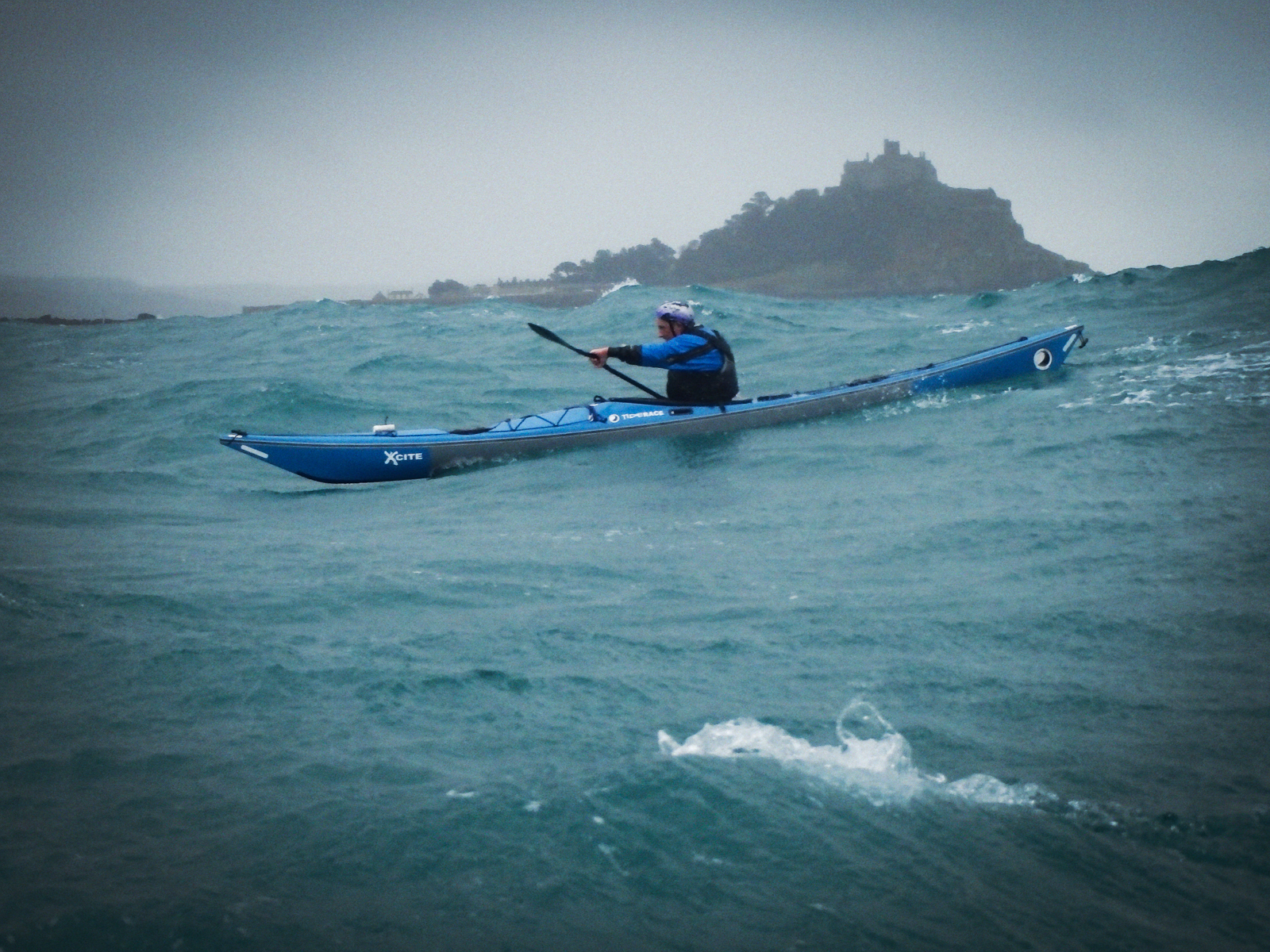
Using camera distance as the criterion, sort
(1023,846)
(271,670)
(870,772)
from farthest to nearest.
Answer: (271,670) < (870,772) < (1023,846)

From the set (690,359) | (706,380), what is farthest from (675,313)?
(706,380)

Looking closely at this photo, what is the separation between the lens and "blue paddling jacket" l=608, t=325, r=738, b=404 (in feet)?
32.5

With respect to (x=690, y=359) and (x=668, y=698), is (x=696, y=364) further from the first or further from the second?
(x=668, y=698)

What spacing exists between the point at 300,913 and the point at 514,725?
50.5 inches

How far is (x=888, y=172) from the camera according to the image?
3416cm

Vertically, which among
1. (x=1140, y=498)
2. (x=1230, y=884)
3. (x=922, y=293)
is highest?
(x=922, y=293)

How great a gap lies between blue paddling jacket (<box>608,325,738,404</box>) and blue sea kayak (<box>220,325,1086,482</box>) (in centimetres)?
26

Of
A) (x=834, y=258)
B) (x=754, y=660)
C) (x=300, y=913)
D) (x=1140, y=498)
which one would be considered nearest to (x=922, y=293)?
(x=834, y=258)

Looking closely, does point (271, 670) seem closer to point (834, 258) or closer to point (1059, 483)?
point (1059, 483)

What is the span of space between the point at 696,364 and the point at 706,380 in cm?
21

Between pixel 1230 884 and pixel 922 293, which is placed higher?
pixel 922 293

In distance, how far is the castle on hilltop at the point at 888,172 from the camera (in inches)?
1331

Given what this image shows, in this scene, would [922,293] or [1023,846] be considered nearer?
[1023,846]

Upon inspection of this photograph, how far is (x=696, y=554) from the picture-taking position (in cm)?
632
